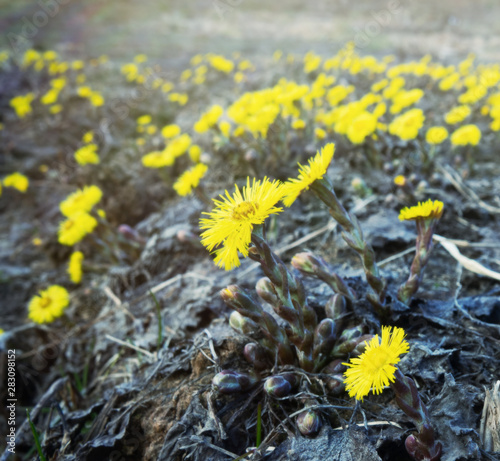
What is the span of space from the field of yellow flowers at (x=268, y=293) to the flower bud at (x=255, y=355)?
0.02 m

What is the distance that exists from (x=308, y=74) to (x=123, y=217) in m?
3.72

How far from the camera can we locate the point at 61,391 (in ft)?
5.99

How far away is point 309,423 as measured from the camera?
104 cm

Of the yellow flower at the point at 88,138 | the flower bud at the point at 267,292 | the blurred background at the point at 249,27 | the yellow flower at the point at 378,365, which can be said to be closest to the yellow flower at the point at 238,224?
the flower bud at the point at 267,292

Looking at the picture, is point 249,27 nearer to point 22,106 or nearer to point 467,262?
point 22,106

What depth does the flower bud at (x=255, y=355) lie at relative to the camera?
126 cm

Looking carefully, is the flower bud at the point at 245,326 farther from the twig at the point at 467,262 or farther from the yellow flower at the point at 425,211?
the twig at the point at 467,262

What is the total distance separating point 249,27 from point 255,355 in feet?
43.4

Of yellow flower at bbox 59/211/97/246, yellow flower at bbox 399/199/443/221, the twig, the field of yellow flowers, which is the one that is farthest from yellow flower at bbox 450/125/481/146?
yellow flower at bbox 59/211/97/246

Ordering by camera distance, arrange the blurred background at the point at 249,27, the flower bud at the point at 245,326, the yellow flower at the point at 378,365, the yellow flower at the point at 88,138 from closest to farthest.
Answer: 1. the yellow flower at the point at 378,365
2. the flower bud at the point at 245,326
3. the yellow flower at the point at 88,138
4. the blurred background at the point at 249,27

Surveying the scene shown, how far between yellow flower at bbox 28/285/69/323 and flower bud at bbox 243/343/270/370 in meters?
1.59

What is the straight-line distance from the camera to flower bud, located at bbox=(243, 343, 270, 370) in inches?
49.4

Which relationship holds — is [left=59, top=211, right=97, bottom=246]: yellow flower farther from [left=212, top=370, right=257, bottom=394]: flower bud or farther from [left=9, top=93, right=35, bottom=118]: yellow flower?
[left=9, top=93, right=35, bottom=118]: yellow flower

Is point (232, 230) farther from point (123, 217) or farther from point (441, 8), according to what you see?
point (441, 8)
